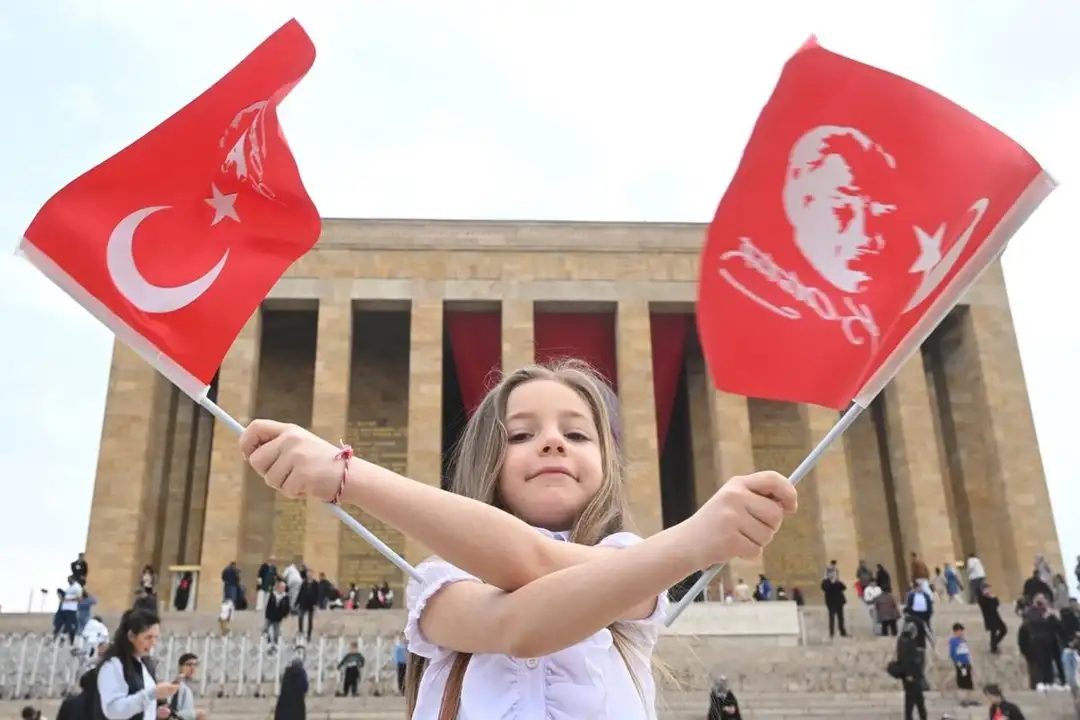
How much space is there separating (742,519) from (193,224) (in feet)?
5.69

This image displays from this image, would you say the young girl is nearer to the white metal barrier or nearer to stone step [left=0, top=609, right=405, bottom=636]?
the white metal barrier

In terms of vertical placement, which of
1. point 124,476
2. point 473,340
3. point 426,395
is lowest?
point 124,476

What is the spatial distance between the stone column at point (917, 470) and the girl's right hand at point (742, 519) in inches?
901

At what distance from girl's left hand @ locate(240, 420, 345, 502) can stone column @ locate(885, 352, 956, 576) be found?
75.8ft

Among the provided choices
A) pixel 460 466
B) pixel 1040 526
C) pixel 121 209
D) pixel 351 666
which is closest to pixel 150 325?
pixel 121 209

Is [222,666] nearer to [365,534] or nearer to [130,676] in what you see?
[130,676]

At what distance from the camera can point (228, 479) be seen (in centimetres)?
2334

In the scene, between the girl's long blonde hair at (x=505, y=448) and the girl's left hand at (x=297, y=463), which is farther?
the girl's long blonde hair at (x=505, y=448)

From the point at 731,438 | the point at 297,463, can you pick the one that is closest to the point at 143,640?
the point at 297,463

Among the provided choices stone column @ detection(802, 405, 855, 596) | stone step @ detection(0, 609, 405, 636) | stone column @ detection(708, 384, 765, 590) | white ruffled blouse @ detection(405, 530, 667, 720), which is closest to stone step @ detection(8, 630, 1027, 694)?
stone step @ detection(0, 609, 405, 636)

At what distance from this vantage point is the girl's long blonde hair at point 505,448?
2.09 m

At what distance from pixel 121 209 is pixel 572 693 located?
5.53 ft

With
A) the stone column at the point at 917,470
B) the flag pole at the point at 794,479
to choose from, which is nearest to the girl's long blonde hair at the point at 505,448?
the flag pole at the point at 794,479

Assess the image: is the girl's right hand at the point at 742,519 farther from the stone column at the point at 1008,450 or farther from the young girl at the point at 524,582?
the stone column at the point at 1008,450
